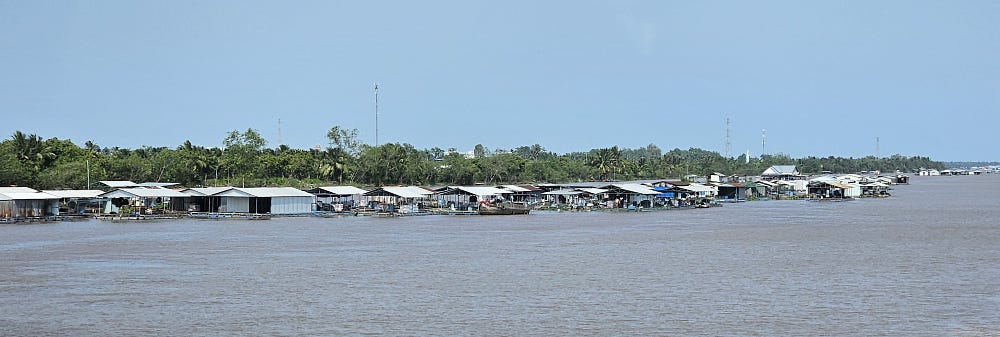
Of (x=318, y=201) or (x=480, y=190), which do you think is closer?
(x=318, y=201)

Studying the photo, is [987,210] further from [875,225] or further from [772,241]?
[772,241]

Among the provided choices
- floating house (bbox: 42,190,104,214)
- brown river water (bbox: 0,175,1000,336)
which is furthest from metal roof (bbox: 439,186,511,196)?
floating house (bbox: 42,190,104,214)

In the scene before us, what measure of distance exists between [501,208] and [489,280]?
21869 mm

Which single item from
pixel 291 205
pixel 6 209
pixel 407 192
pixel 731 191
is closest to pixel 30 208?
pixel 6 209

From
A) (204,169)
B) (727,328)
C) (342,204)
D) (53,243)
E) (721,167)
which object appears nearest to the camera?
(727,328)

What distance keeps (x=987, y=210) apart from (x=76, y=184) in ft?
148

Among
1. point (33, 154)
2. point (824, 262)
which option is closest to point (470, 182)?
point (33, 154)

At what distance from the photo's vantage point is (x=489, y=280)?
2005cm

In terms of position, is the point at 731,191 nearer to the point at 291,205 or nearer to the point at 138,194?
the point at 291,205

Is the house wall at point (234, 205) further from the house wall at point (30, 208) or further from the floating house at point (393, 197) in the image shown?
the house wall at point (30, 208)

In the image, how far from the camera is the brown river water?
15180 mm

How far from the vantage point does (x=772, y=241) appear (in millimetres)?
29922

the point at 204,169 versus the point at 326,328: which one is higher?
the point at 204,169

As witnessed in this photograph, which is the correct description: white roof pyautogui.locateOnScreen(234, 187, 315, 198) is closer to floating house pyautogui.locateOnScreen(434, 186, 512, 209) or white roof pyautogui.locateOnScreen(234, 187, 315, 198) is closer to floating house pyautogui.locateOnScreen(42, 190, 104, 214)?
floating house pyautogui.locateOnScreen(42, 190, 104, 214)
